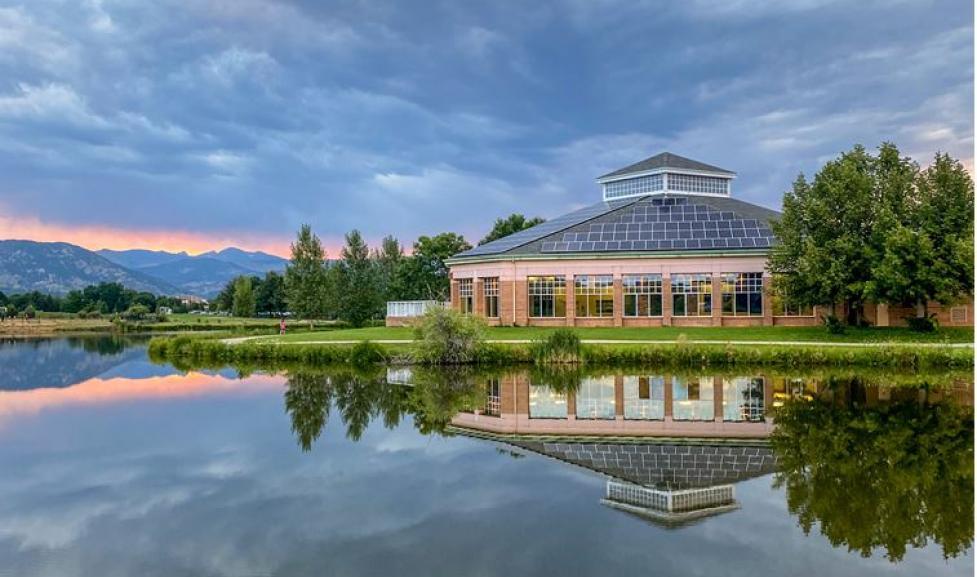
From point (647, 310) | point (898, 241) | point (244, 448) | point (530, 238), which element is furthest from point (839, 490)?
point (530, 238)

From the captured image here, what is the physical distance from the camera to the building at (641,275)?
157 ft

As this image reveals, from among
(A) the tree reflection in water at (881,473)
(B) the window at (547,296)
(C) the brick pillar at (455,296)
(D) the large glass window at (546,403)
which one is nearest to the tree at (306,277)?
(C) the brick pillar at (455,296)

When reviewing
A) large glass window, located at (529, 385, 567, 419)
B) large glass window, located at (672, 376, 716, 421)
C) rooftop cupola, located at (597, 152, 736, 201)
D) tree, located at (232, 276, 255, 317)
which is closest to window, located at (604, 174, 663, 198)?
rooftop cupola, located at (597, 152, 736, 201)

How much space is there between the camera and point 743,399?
23.8m

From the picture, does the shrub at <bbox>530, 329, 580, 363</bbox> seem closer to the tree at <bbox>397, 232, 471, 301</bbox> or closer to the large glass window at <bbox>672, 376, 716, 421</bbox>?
the large glass window at <bbox>672, 376, 716, 421</bbox>

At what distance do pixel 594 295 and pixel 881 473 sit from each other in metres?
36.2

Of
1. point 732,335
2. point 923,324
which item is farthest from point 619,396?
point 923,324

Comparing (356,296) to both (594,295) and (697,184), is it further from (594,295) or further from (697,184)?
(697,184)

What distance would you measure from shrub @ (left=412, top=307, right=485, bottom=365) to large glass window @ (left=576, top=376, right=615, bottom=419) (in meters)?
7.20

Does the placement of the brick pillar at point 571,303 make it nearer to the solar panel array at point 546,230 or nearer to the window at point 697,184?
the solar panel array at point 546,230

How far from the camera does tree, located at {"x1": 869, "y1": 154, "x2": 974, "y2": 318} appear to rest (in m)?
36.3

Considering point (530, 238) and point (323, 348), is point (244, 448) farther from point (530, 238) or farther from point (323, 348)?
point (530, 238)

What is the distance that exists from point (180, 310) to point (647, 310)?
334 ft

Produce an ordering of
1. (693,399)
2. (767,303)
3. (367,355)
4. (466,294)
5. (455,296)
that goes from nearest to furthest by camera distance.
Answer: (693,399) < (367,355) < (767,303) < (466,294) < (455,296)
